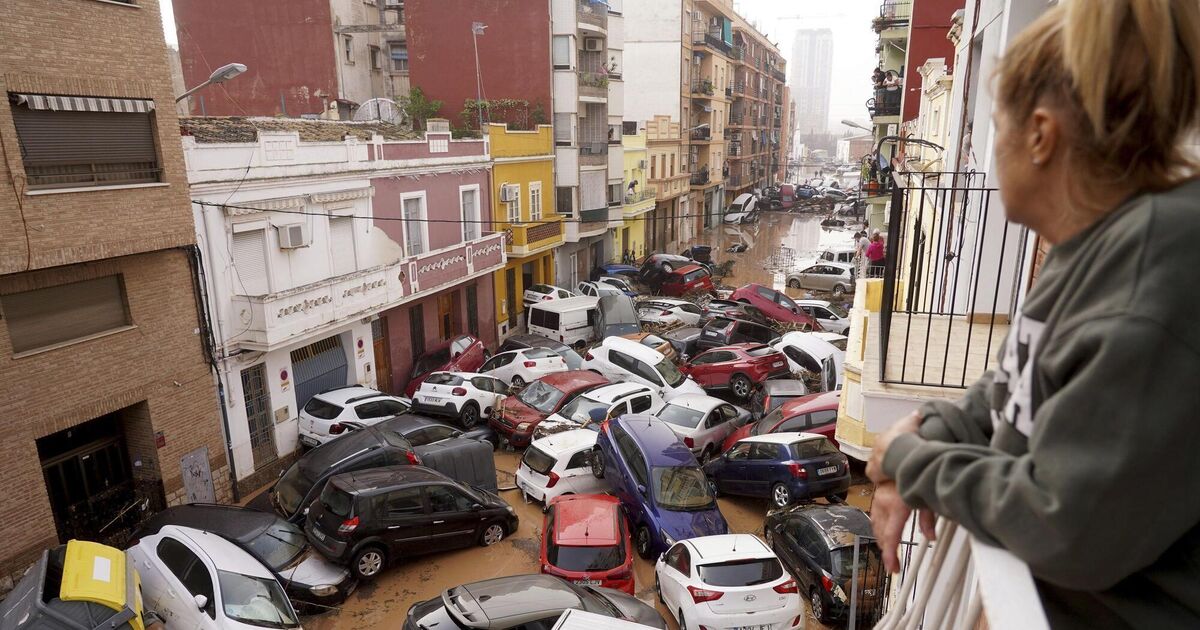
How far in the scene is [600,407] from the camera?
590 inches

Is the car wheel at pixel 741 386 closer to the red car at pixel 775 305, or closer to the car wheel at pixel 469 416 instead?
the red car at pixel 775 305

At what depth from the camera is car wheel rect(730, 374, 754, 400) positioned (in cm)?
1789

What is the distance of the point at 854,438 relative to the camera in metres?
5.94

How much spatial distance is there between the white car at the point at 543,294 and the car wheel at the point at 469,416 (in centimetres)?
897

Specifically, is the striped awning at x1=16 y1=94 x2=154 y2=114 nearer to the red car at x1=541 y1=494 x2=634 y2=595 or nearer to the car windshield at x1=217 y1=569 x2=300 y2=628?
the car windshield at x1=217 y1=569 x2=300 y2=628

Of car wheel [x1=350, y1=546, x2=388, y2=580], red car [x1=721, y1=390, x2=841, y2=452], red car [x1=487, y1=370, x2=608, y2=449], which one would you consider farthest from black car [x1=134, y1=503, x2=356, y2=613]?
red car [x1=721, y1=390, x2=841, y2=452]

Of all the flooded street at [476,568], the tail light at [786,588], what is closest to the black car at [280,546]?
the flooded street at [476,568]

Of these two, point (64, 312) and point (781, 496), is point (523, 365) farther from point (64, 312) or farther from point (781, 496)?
point (64, 312)

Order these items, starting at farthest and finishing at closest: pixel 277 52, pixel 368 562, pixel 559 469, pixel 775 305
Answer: pixel 277 52, pixel 775 305, pixel 559 469, pixel 368 562

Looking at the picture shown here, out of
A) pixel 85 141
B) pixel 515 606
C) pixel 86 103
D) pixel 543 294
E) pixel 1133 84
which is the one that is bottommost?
pixel 543 294

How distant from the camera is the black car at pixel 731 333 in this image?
20.7 metres

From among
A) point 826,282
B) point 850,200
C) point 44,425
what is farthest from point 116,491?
point 850,200

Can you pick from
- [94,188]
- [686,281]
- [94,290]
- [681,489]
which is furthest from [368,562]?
[686,281]

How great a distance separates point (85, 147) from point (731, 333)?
52.3 ft
